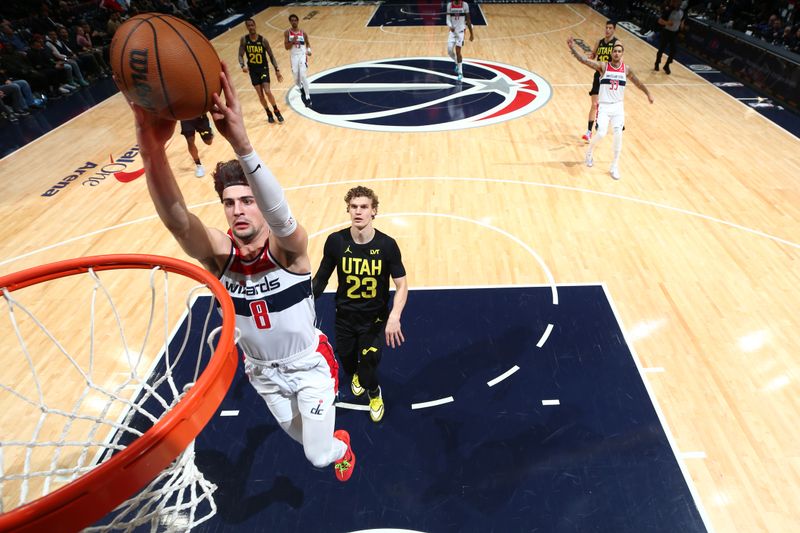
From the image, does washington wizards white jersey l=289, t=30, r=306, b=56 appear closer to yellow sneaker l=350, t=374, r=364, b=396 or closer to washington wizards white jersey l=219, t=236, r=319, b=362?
yellow sneaker l=350, t=374, r=364, b=396

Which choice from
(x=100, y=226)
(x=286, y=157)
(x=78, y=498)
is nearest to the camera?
(x=78, y=498)

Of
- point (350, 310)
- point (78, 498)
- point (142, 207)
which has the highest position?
point (78, 498)

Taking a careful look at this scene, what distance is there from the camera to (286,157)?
879 centimetres

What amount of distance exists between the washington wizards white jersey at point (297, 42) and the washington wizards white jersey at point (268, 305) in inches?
335

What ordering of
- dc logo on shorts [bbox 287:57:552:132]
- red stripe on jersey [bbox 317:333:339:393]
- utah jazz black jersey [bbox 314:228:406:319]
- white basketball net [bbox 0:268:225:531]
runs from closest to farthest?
1. red stripe on jersey [bbox 317:333:339:393]
2. white basketball net [bbox 0:268:225:531]
3. utah jazz black jersey [bbox 314:228:406:319]
4. dc logo on shorts [bbox 287:57:552:132]

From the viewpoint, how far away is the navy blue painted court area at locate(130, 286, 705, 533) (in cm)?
342

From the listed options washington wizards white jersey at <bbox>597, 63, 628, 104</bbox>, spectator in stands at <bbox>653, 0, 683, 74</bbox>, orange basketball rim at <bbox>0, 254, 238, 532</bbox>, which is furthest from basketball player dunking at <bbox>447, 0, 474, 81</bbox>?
orange basketball rim at <bbox>0, 254, 238, 532</bbox>

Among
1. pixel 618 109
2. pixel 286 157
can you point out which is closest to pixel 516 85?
pixel 618 109

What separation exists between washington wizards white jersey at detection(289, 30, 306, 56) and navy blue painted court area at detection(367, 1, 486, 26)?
370 inches

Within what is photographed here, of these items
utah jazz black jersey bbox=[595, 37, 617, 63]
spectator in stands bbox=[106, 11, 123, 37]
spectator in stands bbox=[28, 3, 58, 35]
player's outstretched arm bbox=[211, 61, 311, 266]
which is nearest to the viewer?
player's outstretched arm bbox=[211, 61, 311, 266]

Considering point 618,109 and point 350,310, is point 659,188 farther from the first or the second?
point 350,310

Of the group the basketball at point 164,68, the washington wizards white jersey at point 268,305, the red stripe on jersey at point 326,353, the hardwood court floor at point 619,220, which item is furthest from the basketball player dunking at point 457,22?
the basketball at point 164,68

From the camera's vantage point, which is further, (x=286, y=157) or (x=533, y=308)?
(x=286, y=157)

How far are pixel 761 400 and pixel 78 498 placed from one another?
491cm
